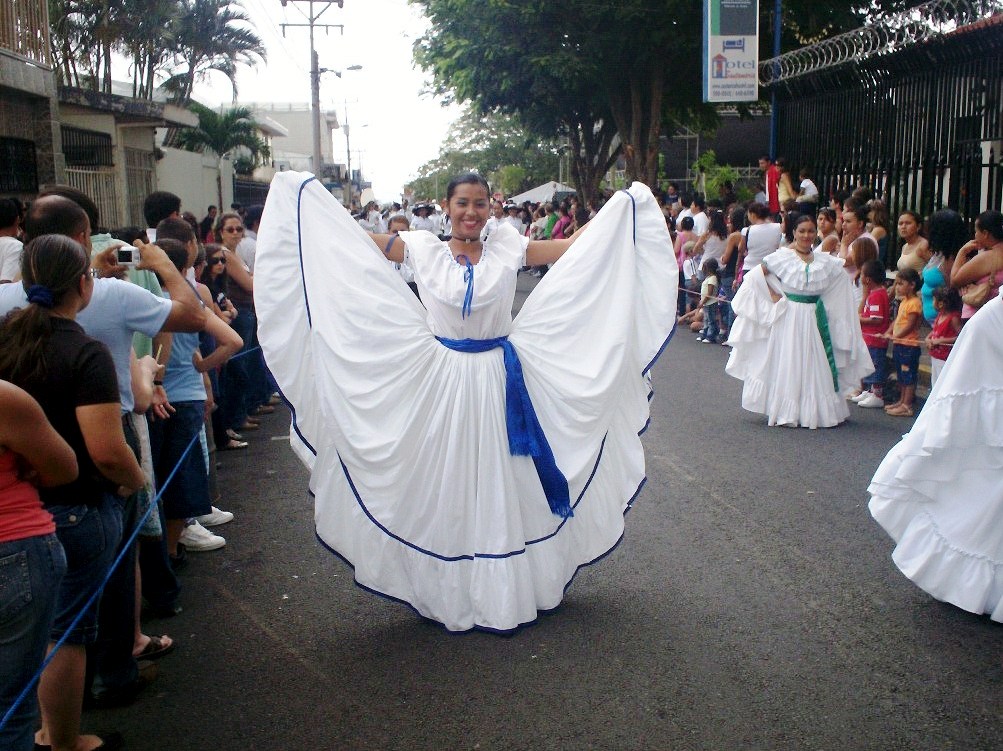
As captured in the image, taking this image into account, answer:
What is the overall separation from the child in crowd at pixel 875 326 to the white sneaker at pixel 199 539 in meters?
6.50

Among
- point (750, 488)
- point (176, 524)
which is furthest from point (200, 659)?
point (750, 488)

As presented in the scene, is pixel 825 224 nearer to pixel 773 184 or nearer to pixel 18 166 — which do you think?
pixel 773 184

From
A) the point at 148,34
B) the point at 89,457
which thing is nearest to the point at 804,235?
the point at 89,457

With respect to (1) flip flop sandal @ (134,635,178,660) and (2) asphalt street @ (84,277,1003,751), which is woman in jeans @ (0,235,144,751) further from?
(1) flip flop sandal @ (134,635,178,660)

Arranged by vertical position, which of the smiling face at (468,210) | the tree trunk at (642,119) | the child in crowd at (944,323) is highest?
the tree trunk at (642,119)

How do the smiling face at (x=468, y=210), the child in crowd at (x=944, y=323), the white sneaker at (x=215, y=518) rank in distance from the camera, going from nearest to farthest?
the smiling face at (x=468, y=210), the white sneaker at (x=215, y=518), the child in crowd at (x=944, y=323)

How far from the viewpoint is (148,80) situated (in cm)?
3656

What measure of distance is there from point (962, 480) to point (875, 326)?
5620 mm

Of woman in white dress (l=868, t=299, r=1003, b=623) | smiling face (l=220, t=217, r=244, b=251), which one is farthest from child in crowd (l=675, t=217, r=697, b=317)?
woman in white dress (l=868, t=299, r=1003, b=623)

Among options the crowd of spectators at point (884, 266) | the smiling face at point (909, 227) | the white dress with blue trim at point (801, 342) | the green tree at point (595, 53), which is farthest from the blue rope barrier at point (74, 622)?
the green tree at point (595, 53)

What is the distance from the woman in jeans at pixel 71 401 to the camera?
121 inches

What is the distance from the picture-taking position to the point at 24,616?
2.89 m

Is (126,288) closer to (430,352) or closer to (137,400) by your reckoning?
(137,400)

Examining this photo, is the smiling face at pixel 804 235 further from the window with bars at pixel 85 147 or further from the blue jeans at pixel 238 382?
the window with bars at pixel 85 147
